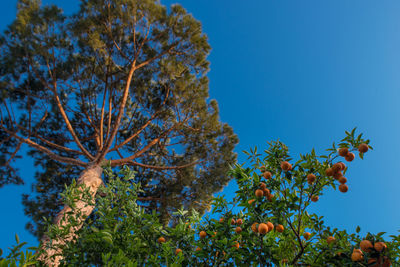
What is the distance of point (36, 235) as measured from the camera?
23.5ft

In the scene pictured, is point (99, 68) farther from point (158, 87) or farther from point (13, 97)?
point (13, 97)

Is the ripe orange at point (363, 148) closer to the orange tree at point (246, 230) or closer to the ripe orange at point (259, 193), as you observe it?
the orange tree at point (246, 230)

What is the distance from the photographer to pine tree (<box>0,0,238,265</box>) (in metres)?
6.84

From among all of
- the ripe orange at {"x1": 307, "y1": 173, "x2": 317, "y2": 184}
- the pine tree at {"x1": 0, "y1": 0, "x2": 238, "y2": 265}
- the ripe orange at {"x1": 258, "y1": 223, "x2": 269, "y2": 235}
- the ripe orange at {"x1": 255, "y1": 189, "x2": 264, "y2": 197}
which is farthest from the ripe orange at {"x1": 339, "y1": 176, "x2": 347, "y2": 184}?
the pine tree at {"x1": 0, "y1": 0, "x2": 238, "y2": 265}

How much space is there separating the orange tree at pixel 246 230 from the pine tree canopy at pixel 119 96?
5.29m

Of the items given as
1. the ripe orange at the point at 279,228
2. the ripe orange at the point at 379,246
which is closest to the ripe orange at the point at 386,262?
the ripe orange at the point at 379,246

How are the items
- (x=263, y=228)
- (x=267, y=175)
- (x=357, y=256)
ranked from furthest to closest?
(x=267, y=175), (x=263, y=228), (x=357, y=256)

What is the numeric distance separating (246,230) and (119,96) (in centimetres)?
779

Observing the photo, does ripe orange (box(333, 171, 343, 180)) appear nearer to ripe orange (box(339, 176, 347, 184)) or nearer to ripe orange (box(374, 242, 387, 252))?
ripe orange (box(339, 176, 347, 184))

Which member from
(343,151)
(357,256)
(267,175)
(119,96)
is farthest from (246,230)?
(119,96)

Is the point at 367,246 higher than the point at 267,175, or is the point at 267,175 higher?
the point at 267,175

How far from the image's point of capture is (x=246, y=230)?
1.80 m

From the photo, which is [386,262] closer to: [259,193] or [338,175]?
[338,175]

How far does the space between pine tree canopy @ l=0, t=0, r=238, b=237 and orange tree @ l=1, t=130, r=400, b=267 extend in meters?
5.29
